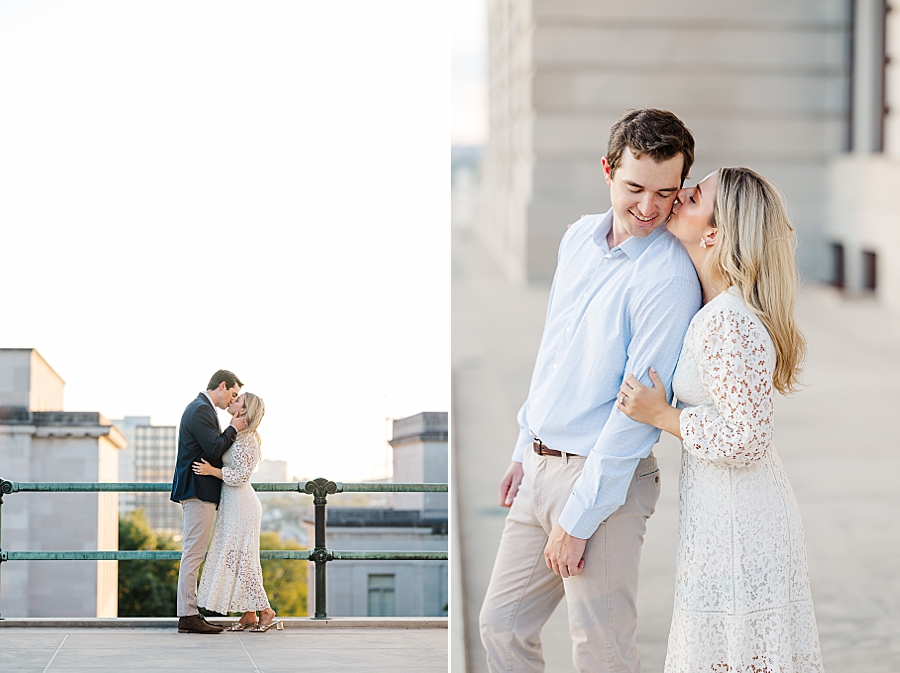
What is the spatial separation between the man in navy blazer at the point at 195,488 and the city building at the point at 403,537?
1.34m

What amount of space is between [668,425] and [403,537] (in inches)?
203

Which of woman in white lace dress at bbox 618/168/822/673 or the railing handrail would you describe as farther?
the railing handrail

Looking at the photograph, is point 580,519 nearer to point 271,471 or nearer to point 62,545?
point 271,471

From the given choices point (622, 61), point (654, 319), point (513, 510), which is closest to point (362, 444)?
point (513, 510)

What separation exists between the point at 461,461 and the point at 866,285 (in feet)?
20.9

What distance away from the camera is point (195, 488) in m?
5.27

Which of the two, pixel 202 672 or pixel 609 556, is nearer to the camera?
pixel 609 556

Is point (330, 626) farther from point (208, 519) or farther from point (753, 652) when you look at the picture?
point (753, 652)

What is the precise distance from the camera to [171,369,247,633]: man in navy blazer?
5.24 metres

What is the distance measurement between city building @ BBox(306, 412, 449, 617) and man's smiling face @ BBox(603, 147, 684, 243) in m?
4.20

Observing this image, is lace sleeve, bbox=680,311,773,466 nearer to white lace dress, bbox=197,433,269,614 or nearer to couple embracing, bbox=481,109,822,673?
couple embracing, bbox=481,109,822,673

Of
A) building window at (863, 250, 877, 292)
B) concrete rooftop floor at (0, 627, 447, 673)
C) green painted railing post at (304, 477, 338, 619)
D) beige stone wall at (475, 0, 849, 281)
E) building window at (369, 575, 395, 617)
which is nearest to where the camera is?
concrete rooftop floor at (0, 627, 447, 673)

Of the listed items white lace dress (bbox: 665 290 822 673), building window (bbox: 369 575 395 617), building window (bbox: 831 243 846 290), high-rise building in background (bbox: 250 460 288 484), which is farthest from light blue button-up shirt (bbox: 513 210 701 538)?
building window (bbox: 831 243 846 290)

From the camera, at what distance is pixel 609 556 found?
260 cm
